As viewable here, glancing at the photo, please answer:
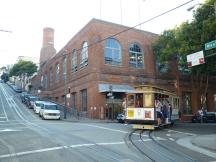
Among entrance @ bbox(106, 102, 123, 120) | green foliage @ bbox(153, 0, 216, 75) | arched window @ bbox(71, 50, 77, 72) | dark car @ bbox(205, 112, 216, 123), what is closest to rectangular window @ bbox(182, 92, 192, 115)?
dark car @ bbox(205, 112, 216, 123)

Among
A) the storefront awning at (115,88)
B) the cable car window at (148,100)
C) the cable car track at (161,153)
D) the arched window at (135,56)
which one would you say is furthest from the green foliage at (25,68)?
the cable car track at (161,153)

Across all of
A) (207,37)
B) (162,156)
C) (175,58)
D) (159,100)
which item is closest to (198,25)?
(207,37)

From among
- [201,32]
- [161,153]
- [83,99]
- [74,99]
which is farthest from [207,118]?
[161,153]

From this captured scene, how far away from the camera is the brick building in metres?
41.0

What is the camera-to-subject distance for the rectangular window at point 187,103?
5009cm

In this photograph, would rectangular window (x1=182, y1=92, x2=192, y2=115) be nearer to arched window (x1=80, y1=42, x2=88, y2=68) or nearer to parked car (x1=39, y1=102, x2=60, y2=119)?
arched window (x1=80, y1=42, x2=88, y2=68)

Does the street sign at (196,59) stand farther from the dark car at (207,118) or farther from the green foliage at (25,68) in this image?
the green foliage at (25,68)

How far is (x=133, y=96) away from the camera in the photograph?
23.2m

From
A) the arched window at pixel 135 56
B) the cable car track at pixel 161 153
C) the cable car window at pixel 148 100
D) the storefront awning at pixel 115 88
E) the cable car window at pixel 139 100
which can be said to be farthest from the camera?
the arched window at pixel 135 56

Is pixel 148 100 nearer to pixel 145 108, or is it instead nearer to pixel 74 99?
pixel 145 108

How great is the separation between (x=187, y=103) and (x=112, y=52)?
52.2 feet

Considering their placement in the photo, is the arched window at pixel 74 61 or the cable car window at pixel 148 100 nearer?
the cable car window at pixel 148 100

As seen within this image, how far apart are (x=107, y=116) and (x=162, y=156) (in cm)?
2885

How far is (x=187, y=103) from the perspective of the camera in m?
50.8
